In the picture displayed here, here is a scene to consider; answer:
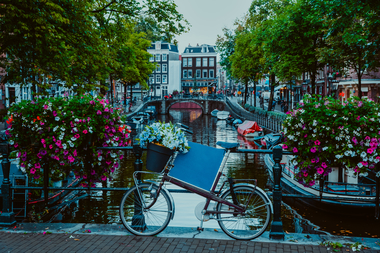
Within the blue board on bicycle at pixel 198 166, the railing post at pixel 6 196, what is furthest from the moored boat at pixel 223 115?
the blue board on bicycle at pixel 198 166

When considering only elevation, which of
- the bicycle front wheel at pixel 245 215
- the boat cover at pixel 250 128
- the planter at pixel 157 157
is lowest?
the boat cover at pixel 250 128

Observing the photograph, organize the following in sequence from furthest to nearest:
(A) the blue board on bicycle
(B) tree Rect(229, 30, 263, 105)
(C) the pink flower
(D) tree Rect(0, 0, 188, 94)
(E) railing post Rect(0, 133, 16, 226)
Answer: (B) tree Rect(229, 30, 263, 105), (D) tree Rect(0, 0, 188, 94), (C) the pink flower, (E) railing post Rect(0, 133, 16, 226), (A) the blue board on bicycle

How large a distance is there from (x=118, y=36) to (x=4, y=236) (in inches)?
439

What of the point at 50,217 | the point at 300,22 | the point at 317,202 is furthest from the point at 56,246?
the point at 300,22

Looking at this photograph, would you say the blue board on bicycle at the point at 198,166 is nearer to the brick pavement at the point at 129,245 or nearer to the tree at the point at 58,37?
the brick pavement at the point at 129,245

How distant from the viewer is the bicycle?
15.1 feet

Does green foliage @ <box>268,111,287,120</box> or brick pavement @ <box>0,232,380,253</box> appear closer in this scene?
brick pavement @ <box>0,232,380,253</box>

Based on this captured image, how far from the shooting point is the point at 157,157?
457cm

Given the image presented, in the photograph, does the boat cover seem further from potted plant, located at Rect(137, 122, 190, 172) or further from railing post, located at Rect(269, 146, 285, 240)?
potted plant, located at Rect(137, 122, 190, 172)

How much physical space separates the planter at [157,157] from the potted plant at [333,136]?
1.61 metres

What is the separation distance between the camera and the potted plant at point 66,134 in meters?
5.18

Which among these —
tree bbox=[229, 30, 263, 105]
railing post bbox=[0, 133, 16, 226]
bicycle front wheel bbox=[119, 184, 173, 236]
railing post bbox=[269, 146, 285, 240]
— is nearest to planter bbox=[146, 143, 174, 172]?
bicycle front wheel bbox=[119, 184, 173, 236]

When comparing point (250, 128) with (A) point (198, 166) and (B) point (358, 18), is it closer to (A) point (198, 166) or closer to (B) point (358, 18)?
(B) point (358, 18)

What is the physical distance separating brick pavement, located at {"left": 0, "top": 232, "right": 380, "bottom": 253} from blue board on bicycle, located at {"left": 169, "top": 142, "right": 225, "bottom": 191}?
2.31ft
